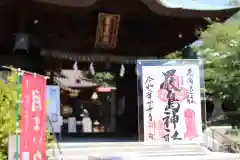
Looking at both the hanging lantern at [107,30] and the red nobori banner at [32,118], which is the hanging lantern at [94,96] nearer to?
the hanging lantern at [107,30]

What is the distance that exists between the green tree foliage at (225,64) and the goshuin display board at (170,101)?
1.06 feet

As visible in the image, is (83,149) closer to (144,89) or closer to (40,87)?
(144,89)

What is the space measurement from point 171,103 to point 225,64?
4.17 ft

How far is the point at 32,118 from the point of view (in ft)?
14.7

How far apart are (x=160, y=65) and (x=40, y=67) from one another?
5.07 metres

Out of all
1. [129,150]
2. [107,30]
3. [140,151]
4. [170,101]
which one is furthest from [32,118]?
[107,30]

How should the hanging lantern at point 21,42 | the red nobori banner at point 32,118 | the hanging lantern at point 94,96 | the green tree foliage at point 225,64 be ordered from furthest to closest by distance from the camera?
the hanging lantern at point 94,96, the hanging lantern at point 21,42, the green tree foliage at point 225,64, the red nobori banner at point 32,118

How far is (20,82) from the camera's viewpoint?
4.25 meters

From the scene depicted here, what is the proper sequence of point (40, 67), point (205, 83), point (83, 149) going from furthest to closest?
point (40, 67), point (83, 149), point (205, 83)

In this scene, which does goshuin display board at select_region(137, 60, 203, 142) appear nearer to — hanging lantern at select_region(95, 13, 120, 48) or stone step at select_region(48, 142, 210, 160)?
stone step at select_region(48, 142, 210, 160)

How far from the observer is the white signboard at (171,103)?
25.8 ft

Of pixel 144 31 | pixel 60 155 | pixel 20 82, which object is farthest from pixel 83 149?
pixel 20 82

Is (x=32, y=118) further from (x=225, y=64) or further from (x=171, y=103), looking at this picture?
(x=225, y=64)

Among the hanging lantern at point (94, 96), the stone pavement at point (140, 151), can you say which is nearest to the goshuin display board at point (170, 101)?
the stone pavement at point (140, 151)
